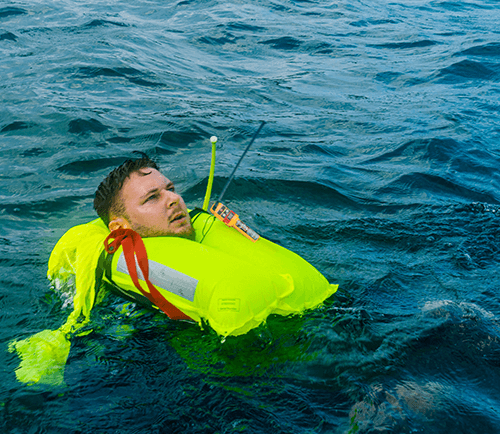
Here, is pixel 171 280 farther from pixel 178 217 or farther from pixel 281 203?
pixel 281 203

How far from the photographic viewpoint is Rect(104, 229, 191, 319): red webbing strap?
3.29 meters

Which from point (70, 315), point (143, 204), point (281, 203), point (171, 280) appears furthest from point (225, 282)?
point (281, 203)

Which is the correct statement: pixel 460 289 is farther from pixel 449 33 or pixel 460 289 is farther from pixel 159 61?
pixel 449 33

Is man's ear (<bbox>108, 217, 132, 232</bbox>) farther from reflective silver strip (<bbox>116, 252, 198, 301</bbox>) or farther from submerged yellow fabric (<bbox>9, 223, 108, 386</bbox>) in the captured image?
reflective silver strip (<bbox>116, 252, 198, 301</bbox>)

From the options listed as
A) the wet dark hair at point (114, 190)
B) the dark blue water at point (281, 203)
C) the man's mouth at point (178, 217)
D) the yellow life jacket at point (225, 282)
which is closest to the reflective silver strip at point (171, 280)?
the yellow life jacket at point (225, 282)

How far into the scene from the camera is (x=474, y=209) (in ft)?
18.3

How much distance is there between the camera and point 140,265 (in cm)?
330

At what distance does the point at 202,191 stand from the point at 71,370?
10.8 ft

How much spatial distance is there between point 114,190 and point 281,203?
250cm

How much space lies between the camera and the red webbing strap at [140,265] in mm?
3287

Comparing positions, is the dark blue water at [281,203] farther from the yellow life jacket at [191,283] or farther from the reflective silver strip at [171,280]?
the reflective silver strip at [171,280]

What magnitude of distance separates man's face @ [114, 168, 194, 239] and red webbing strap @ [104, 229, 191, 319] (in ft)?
0.77

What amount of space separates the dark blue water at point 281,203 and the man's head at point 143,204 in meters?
0.60

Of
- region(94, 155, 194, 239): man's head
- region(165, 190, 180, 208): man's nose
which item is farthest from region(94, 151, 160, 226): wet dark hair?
region(165, 190, 180, 208): man's nose
